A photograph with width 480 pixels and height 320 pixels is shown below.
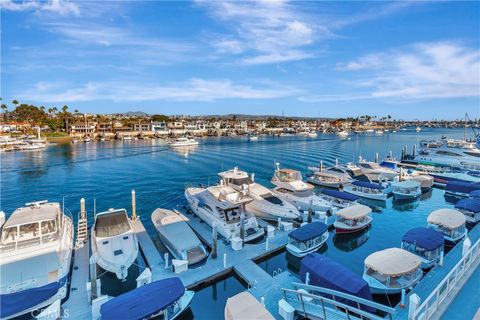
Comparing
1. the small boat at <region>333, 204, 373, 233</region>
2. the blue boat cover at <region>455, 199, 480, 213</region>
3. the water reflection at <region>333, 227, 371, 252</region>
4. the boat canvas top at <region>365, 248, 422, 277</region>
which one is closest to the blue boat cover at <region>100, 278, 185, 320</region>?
the boat canvas top at <region>365, 248, 422, 277</region>

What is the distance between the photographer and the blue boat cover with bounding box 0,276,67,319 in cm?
925

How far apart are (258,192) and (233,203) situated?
179 inches

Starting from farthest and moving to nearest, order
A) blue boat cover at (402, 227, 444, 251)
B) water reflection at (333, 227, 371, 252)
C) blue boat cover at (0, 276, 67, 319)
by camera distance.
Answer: water reflection at (333, 227, 371, 252) → blue boat cover at (402, 227, 444, 251) → blue boat cover at (0, 276, 67, 319)

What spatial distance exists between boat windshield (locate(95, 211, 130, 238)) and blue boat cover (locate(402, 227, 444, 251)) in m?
16.9

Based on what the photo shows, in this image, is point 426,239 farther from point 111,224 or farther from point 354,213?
point 111,224

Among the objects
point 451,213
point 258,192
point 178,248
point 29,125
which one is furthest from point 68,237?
point 29,125

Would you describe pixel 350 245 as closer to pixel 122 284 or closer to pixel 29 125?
pixel 122 284

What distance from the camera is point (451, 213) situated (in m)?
18.1

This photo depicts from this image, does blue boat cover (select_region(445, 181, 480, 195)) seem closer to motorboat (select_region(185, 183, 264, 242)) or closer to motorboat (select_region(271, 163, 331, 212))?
motorboat (select_region(271, 163, 331, 212))

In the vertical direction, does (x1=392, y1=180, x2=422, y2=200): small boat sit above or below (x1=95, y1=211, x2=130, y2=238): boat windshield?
below

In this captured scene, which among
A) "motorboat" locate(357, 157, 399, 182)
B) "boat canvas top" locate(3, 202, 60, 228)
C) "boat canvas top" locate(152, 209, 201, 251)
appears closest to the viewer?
"boat canvas top" locate(3, 202, 60, 228)

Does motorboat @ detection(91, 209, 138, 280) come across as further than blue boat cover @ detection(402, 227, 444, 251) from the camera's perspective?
No

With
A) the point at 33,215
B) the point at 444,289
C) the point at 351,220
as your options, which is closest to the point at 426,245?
the point at 351,220

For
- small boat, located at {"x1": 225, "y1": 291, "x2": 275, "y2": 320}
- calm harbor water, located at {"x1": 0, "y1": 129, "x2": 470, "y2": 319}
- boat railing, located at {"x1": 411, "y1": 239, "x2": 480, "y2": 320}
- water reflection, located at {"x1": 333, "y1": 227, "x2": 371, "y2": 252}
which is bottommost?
water reflection, located at {"x1": 333, "y1": 227, "x2": 371, "y2": 252}
